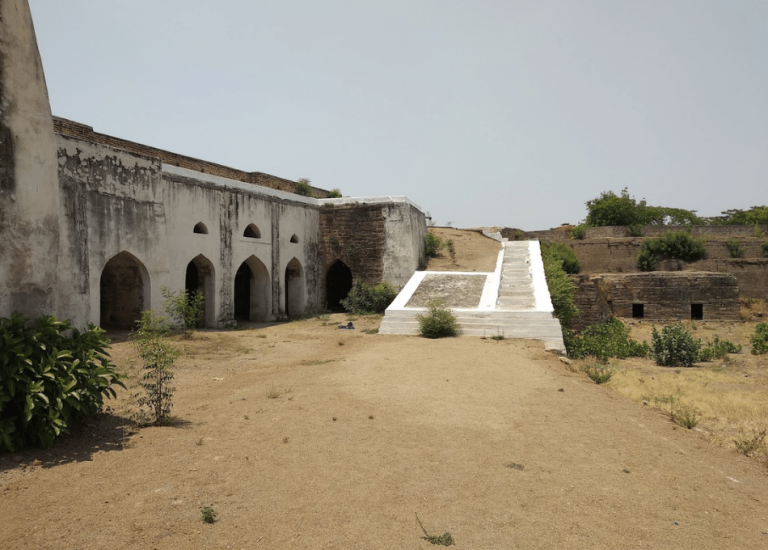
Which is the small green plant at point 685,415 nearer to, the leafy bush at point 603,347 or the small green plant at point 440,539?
the small green plant at point 440,539

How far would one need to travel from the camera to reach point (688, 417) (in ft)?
20.7

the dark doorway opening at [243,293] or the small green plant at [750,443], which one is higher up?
the dark doorway opening at [243,293]

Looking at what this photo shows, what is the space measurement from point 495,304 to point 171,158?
32.6ft

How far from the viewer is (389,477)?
4215 mm

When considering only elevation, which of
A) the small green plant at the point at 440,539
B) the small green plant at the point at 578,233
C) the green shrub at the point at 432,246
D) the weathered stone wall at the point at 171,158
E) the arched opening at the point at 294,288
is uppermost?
the weathered stone wall at the point at 171,158

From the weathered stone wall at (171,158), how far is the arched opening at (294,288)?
118 inches

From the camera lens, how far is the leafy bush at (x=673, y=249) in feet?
86.8

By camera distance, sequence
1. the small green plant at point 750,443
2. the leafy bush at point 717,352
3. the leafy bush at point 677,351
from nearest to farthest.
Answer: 1. the small green plant at point 750,443
2. the leafy bush at point 677,351
3. the leafy bush at point 717,352

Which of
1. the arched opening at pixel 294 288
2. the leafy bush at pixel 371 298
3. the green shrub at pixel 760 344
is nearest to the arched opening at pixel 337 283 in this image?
the arched opening at pixel 294 288

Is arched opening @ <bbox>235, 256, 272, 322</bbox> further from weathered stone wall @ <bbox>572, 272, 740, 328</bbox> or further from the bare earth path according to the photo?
weathered stone wall @ <bbox>572, 272, 740, 328</bbox>

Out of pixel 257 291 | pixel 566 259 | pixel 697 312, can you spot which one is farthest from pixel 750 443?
pixel 697 312

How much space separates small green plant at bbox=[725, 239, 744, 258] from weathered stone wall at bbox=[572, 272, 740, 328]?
8.34m

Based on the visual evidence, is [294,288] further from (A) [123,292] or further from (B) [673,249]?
(B) [673,249]

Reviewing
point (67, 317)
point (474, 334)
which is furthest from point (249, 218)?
point (67, 317)
